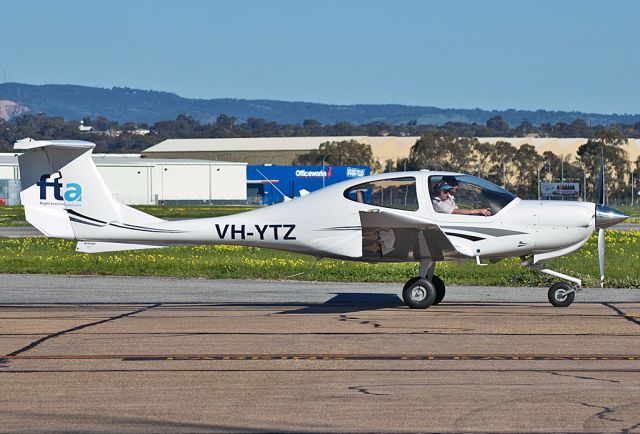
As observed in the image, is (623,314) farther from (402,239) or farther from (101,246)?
(101,246)

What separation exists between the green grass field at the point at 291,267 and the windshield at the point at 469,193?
518 centimetres

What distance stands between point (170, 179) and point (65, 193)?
9136cm

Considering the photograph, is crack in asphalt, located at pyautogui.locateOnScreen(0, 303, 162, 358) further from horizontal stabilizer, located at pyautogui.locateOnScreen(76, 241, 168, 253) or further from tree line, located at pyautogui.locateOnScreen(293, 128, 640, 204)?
tree line, located at pyautogui.locateOnScreen(293, 128, 640, 204)

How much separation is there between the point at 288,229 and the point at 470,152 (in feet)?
282

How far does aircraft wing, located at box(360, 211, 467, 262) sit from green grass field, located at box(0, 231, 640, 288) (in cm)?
531

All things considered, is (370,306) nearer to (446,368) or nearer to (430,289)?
(430,289)

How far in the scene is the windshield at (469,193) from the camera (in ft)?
55.7

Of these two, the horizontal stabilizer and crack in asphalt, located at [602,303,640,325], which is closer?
crack in asphalt, located at [602,303,640,325]

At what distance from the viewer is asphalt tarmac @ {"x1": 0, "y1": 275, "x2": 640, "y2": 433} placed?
9.13m

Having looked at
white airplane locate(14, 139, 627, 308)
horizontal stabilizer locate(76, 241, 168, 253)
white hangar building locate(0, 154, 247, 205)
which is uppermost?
white airplane locate(14, 139, 627, 308)

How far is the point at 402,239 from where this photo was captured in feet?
55.6

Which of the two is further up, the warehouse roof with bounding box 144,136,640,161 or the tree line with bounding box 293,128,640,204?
the warehouse roof with bounding box 144,136,640,161

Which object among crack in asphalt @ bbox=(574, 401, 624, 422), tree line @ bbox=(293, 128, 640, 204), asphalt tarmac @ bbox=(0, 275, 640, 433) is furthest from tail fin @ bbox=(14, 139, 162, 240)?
tree line @ bbox=(293, 128, 640, 204)

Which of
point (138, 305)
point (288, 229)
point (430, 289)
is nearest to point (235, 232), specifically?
point (288, 229)
